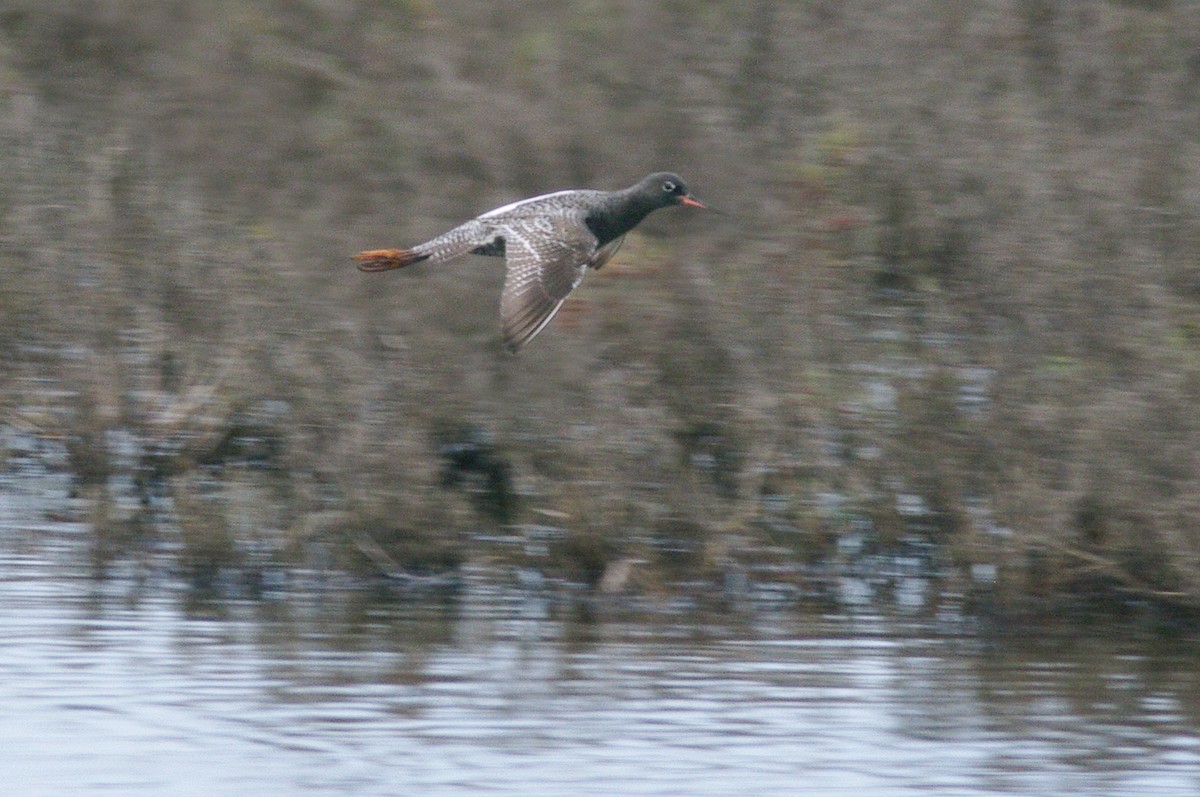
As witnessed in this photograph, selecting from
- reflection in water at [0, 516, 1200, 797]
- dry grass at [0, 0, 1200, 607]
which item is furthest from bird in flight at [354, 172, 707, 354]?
reflection in water at [0, 516, 1200, 797]

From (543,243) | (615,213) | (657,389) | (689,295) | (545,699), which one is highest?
(615,213)

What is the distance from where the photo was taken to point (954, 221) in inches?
414

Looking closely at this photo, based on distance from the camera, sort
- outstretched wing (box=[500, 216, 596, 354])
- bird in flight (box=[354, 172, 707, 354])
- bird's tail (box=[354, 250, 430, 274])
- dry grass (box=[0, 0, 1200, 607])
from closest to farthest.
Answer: outstretched wing (box=[500, 216, 596, 354]) → bird in flight (box=[354, 172, 707, 354]) → bird's tail (box=[354, 250, 430, 274]) → dry grass (box=[0, 0, 1200, 607])

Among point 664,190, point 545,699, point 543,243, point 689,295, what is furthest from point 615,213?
point 545,699

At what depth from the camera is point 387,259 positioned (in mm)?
8859

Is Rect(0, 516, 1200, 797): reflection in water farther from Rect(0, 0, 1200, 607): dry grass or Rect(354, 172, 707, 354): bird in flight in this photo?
Rect(354, 172, 707, 354): bird in flight

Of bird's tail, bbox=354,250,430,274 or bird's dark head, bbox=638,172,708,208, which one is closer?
A: bird's tail, bbox=354,250,430,274

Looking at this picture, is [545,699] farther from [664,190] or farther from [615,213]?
[664,190]

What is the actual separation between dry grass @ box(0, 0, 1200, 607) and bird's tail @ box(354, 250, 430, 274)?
1.25 meters

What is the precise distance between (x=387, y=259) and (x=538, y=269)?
25.0 inches

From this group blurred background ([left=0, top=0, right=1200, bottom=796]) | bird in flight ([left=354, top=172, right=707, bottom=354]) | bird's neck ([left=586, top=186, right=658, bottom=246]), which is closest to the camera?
bird in flight ([left=354, top=172, right=707, bottom=354])

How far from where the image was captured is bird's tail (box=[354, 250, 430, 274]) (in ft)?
28.9

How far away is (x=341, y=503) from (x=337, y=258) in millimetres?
1281

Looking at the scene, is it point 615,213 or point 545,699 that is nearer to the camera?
point 545,699
